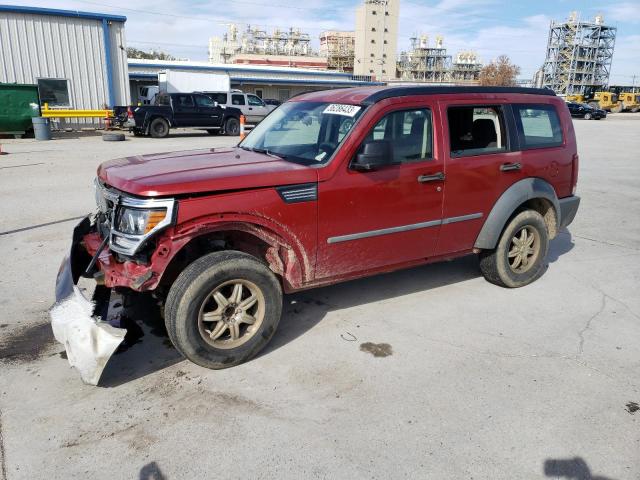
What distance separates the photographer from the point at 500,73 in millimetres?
116125

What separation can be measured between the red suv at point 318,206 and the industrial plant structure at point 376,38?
120076 mm

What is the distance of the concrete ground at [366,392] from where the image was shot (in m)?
2.68

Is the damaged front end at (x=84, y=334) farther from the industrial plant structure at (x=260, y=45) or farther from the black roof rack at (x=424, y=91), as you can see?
the industrial plant structure at (x=260, y=45)

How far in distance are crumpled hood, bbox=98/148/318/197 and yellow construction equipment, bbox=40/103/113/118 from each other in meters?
20.8

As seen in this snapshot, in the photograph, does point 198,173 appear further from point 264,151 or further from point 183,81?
point 183,81

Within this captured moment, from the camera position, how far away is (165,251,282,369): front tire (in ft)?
10.9

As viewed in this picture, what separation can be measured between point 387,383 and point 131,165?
2.53 m

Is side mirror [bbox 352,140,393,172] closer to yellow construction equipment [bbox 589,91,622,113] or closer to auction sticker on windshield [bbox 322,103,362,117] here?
auction sticker on windshield [bbox 322,103,362,117]

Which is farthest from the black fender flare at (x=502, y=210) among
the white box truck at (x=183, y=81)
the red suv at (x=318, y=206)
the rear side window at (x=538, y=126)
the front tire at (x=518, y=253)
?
the white box truck at (x=183, y=81)

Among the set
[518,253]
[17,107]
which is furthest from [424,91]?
[17,107]

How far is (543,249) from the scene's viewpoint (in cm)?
518

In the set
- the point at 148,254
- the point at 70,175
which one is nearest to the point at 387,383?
the point at 148,254

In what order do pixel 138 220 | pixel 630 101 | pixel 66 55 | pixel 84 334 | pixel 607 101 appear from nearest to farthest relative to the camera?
pixel 84 334
pixel 138 220
pixel 66 55
pixel 607 101
pixel 630 101

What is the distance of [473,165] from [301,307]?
2.05 metres
